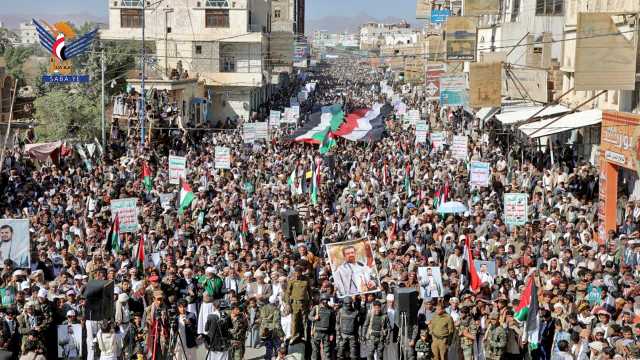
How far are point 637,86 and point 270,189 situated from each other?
29.1 feet

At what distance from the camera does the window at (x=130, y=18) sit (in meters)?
56.0

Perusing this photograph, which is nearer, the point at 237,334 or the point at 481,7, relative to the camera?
the point at 237,334

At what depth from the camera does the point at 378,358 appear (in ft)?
38.3

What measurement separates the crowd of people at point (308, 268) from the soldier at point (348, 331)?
0.05ft

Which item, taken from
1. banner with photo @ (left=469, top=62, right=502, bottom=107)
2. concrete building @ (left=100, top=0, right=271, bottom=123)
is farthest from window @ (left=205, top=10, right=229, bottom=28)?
banner with photo @ (left=469, top=62, right=502, bottom=107)

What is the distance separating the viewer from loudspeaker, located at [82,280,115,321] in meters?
11.0

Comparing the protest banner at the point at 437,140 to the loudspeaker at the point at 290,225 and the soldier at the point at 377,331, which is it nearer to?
the loudspeaker at the point at 290,225

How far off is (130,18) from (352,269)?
46.3 metres

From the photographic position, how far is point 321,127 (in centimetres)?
3291

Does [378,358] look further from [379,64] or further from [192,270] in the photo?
[379,64]

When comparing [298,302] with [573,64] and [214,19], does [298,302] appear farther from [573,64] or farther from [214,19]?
[214,19]

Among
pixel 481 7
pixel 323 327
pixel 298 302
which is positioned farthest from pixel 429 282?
pixel 481 7

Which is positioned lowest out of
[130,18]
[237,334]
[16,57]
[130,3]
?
[237,334]

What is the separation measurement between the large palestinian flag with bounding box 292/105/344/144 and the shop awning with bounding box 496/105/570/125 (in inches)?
226
